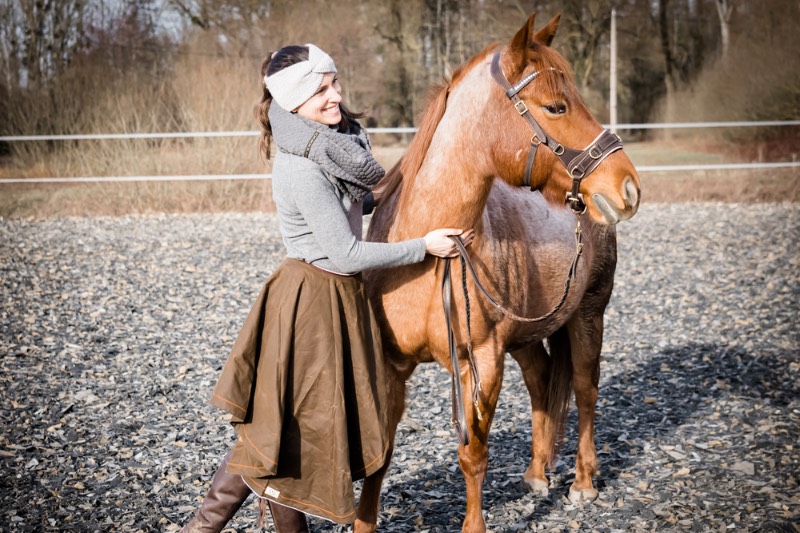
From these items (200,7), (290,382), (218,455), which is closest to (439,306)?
(290,382)

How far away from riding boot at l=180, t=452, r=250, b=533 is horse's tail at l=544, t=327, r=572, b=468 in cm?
180

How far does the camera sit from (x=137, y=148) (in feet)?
47.6

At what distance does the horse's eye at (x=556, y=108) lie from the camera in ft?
7.79

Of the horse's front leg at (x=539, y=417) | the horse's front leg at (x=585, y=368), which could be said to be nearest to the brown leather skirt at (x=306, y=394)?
the horse's front leg at (x=539, y=417)

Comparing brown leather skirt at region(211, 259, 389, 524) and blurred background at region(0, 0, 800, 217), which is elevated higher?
blurred background at region(0, 0, 800, 217)

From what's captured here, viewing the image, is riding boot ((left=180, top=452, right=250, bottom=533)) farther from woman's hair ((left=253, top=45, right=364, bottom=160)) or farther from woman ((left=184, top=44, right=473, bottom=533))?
woman's hair ((left=253, top=45, right=364, bottom=160))

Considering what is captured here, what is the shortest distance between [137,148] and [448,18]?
10644 millimetres

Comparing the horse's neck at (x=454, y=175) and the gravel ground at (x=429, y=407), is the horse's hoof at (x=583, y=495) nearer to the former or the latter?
the gravel ground at (x=429, y=407)

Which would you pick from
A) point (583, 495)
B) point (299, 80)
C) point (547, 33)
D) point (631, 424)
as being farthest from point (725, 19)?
point (299, 80)

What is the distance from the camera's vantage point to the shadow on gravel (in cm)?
350

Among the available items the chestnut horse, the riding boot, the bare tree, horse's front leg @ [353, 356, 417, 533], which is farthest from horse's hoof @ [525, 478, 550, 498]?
the bare tree

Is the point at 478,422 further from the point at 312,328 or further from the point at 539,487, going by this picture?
the point at 539,487

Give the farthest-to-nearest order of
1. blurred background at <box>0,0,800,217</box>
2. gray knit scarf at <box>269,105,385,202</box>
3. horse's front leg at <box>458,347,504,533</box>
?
blurred background at <box>0,0,800,217</box> < horse's front leg at <box>458,347,504,533</box> < gray knit scarf at <box>269,105,385,202</box>

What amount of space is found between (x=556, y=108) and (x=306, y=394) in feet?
4.30
